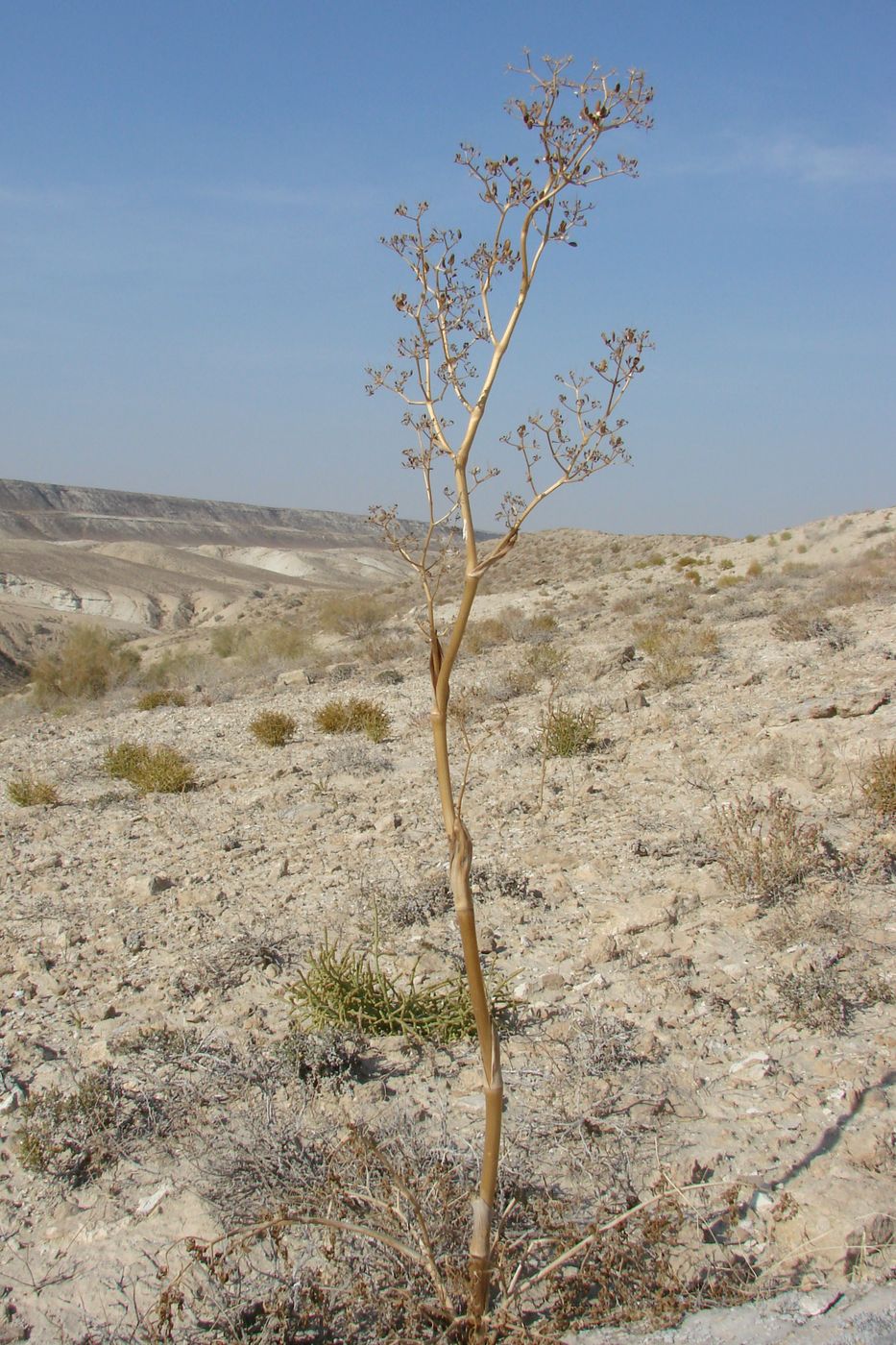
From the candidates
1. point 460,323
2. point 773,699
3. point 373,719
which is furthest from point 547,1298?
point 373,719

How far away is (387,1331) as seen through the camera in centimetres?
185

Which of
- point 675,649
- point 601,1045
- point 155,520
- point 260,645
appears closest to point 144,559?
point 155,520

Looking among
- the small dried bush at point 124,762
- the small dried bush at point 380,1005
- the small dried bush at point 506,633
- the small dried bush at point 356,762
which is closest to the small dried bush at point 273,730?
the small dried bush at point 356,762

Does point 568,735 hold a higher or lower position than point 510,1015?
higher

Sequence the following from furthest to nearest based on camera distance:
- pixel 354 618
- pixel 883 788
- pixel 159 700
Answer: pixel 354 618
pixel 159 700
pixel 883 788

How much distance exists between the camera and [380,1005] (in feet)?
10.7

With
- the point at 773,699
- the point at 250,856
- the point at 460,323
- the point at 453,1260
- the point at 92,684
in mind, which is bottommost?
the point at 92,684

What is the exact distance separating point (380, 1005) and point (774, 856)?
6.60 feet

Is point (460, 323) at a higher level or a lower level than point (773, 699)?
higher

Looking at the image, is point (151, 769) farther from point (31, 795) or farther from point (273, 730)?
point (273, 730)

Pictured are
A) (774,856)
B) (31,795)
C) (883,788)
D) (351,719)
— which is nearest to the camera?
(774,856)

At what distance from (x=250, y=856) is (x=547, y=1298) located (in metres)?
3.74

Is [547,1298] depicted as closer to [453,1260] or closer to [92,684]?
[453,1260]

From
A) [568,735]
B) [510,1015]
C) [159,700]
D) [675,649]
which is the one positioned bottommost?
[159,700]
